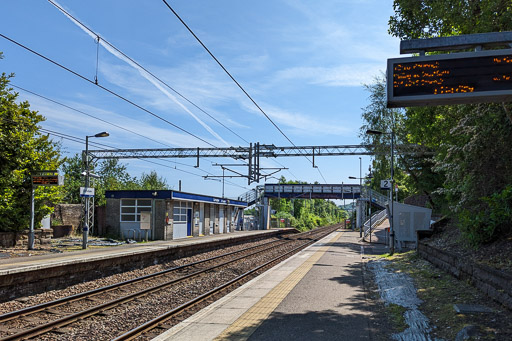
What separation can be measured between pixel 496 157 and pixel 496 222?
8.62 ft

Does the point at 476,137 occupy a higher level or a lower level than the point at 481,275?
higher

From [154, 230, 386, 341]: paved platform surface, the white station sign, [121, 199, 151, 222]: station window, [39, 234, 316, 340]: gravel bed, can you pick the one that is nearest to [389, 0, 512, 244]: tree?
[154, 230, 386, 341]: paved platform surface

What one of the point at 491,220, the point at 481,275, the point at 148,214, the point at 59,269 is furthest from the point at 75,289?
the point at 148,214

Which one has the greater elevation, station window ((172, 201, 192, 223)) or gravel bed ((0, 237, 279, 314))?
station window ((172, 201, 192, 223))

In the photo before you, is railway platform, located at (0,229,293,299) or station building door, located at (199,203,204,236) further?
station building door, located at (199,203,204,236)

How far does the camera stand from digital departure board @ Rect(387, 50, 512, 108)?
7508 millimetres

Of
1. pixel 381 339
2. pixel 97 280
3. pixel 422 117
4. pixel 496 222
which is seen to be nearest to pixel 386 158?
pixel 422 117

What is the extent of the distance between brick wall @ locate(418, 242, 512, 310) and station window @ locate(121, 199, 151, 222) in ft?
66.7

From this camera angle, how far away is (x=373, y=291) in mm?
11164

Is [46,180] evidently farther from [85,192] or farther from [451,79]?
[451,79]

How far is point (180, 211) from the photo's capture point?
31469 millimetres

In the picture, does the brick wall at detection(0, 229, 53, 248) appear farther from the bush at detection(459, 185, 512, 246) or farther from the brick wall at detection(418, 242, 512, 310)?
the bush at detection(459, 185, 512, 246)

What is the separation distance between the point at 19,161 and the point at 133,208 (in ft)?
35.0

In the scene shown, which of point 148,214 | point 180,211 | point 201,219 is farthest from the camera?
point 201,219
